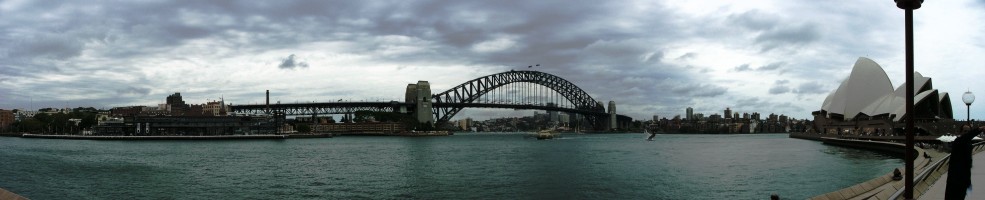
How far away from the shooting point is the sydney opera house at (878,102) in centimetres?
6131

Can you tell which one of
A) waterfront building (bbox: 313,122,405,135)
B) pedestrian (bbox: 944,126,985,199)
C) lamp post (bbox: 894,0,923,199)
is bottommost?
waterfront building (bbox: 313,122,405,135)

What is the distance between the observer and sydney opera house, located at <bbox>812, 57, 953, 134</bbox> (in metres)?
61.3

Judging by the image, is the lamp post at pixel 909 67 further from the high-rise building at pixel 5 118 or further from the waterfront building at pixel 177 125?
the high-rise building at pixel 5 118

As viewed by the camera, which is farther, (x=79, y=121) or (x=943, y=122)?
(x=79, y=121)

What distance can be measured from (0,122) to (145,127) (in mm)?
82513

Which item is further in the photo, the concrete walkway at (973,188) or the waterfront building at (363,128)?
the waterfront building at (363,128)

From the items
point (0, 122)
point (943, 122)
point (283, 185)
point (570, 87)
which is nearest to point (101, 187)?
point (283, 185)

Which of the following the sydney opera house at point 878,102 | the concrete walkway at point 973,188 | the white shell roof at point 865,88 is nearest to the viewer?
the concrete walkway at point 973,188

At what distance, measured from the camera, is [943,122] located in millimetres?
60438

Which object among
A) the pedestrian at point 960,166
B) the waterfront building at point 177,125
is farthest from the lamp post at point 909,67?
the waterfront building at point 177,125

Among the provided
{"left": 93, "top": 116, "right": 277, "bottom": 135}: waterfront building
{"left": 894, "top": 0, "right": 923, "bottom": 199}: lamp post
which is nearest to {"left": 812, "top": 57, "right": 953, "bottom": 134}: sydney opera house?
{"left": 894, "top": 0, "right": 923, "bottom": 199}: lamp post

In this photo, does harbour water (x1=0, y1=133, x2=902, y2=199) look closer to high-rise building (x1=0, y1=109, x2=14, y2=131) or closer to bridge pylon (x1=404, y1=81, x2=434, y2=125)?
Result: bridge pylon (x1=404, y1=81, x2=434, y2=125)

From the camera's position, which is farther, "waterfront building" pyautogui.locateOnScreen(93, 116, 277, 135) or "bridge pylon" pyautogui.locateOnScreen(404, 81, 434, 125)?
"bridge pylon" pyautogui.locateOnScreen(404, 81, 434, 125)

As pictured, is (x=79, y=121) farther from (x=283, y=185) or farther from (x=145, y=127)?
(x=283, y=185)
